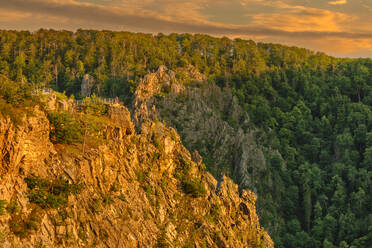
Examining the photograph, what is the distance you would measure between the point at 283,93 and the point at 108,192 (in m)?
123

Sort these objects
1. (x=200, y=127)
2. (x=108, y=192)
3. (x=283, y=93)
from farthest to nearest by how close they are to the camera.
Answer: (x=283, y=93) < (x=200, y=127) < (x=108, y=192)

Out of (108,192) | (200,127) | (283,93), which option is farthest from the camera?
(283,93)

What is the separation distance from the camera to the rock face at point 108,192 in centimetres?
2631

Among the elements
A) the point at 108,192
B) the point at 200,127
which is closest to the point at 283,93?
the point at 200,127

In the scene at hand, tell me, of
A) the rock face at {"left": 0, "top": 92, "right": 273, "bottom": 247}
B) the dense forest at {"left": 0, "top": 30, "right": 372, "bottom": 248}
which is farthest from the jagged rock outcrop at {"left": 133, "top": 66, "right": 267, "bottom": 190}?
the rock face at {"left": 0, "top": 92, "right": 273, "bottom": 247}

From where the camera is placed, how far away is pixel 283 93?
5881 inches

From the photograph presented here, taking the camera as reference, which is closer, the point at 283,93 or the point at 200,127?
the point at 200,127

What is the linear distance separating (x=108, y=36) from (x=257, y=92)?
55129mm

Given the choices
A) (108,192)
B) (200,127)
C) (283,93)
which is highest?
(108,192)

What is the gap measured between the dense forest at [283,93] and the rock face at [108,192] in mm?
49588

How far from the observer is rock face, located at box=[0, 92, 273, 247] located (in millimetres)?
26312

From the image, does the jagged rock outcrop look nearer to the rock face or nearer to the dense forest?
the dense forest

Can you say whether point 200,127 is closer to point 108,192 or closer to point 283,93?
point 283,93

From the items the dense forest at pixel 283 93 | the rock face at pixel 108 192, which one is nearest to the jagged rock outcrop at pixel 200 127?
the dense forest at pixel 283 93
